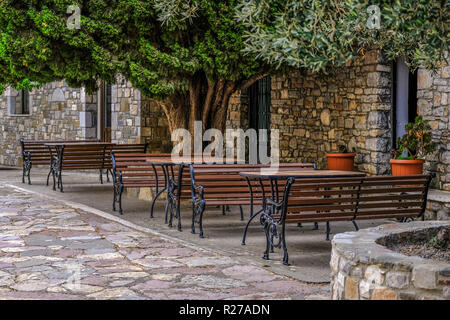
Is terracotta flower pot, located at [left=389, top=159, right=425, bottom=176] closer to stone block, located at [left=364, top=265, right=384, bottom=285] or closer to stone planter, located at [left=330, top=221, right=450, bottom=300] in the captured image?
stone planter, located at [left=330, top=221, right=450, bottom=300]

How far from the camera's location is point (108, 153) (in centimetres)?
1307

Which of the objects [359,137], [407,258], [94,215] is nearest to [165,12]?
[94,215]

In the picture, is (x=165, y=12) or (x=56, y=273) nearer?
(x=56, y=273)

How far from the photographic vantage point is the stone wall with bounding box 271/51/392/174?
10.7 meters

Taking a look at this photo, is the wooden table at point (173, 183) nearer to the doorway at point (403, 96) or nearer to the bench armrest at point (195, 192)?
the bench armrest at point (195, 192)

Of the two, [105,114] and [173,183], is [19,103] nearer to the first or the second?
[105,114]

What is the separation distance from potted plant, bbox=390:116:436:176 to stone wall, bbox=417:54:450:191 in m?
0.12

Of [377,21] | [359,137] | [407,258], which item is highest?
[377,21]

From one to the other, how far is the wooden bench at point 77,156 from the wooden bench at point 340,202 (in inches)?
241

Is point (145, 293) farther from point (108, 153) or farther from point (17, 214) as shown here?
point (108, 153)

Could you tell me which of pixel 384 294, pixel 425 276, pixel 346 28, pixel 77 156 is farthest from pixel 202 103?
pixel 425 276

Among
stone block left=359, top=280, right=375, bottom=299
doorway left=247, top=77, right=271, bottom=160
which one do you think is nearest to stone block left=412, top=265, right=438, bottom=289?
stone block left=359, top=280, right=375, bottom=299

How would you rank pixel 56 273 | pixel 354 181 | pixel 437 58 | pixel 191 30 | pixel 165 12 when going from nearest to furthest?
1. pixel 437 58
2. pixel 56 273
3. pixel 354 181
4. pixel 165 12
5. pixel 191 30

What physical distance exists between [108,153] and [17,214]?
3.59 metres
